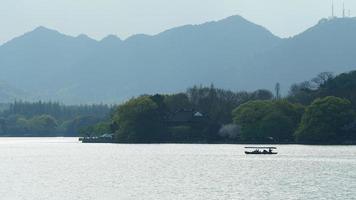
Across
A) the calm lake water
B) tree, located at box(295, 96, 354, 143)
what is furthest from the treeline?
the calm lake water

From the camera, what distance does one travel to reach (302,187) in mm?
54438

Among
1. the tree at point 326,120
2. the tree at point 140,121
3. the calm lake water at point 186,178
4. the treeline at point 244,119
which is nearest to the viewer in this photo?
the calm lake water at point 186,178

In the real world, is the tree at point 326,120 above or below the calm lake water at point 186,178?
above

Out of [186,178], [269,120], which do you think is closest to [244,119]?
[269,120]

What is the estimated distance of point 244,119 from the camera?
437 ft

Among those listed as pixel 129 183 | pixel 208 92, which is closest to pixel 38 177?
pixel 129 183

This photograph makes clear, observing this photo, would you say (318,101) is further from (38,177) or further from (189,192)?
(189,192)

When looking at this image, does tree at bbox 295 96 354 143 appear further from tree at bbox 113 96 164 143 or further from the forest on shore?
tree at bbox 113 96 164 143

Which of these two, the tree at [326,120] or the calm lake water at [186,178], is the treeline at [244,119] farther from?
the calm lake water at [186,178]

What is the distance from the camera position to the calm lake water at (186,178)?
165ft

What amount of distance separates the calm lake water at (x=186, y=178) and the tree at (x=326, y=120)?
86.9 ft

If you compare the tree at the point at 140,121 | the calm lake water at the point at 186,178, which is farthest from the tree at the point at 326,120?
the tree at the point at 140,121

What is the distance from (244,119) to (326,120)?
18.1m

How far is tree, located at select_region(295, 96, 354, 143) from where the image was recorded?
118375 millimetres
